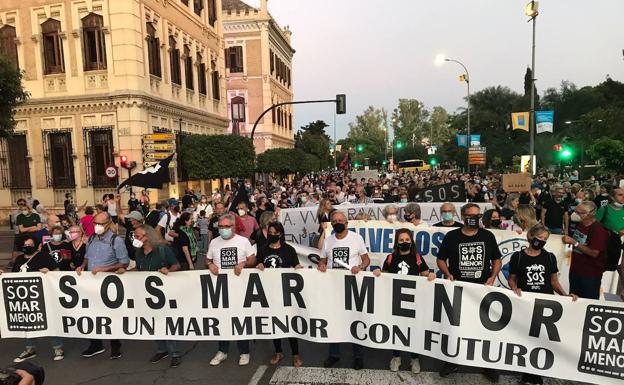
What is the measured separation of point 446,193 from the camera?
37.4 feet

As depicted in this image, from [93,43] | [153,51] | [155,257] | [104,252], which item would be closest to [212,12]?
[153,51]

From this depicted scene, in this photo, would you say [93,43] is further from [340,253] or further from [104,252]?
[340,253]

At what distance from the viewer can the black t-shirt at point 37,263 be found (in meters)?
5.52

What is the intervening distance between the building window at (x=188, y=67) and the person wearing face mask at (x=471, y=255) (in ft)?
75.0

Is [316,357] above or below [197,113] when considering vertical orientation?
below

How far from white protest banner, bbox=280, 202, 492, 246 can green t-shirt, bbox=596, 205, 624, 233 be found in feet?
13.4

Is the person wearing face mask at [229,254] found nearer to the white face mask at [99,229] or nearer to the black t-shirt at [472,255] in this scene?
the white face mask at [99,229]

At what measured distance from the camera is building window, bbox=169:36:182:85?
23.0 meters

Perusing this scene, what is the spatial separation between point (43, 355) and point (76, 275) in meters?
1.24

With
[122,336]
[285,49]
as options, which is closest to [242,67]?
[285,49]

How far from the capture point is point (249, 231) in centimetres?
806

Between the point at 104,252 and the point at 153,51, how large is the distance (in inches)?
714

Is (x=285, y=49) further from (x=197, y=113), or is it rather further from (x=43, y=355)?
(x=43, y=355)

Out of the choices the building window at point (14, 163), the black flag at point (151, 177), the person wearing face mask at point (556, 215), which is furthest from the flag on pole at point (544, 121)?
the building window at point (14, 163)
